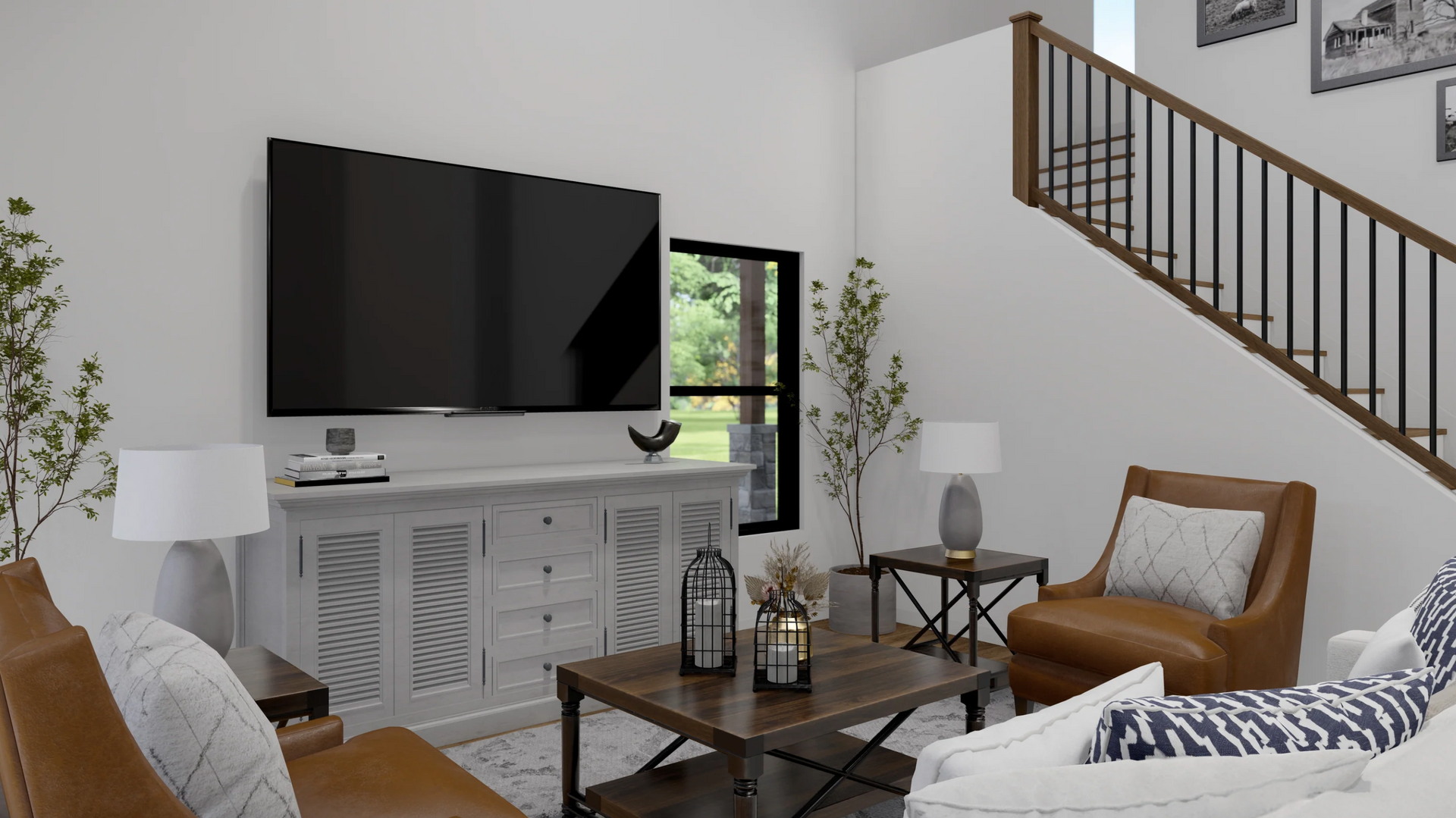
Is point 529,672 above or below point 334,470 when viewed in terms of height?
below

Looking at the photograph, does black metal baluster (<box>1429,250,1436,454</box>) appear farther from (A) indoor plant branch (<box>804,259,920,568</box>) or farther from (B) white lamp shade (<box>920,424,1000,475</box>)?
(A) indoor plant branch (<box>804,259,920,568</box>)

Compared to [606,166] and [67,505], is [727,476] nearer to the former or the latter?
[606,166]

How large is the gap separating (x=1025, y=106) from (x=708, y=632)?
11.0ft

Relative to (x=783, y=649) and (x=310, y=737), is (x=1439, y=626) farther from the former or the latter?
(x=310, y=737)

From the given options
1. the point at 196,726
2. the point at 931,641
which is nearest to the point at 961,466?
the point at 931,641

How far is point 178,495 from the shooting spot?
236cm

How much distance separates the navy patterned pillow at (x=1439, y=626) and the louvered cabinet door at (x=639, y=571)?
8.79ft

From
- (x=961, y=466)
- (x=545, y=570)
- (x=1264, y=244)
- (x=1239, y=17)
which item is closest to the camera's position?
(x=545, y=570)

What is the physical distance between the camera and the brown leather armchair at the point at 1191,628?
10.5 feet

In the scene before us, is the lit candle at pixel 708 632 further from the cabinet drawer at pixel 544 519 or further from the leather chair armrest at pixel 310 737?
the cabinet drawer at pixel 544 519

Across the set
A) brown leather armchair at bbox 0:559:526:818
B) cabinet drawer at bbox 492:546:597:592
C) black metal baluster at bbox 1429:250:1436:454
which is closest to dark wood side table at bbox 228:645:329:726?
brown leather armchair at bbox 0:559:526:818

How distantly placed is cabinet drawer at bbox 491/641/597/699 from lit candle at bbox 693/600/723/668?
1.09 metres

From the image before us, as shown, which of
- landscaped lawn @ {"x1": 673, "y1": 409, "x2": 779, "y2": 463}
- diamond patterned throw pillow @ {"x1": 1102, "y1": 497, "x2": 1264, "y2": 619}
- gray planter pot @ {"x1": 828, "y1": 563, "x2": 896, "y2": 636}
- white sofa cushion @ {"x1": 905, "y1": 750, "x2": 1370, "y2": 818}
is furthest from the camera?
landscaped lawn @ {"x1": 673, "y1": 409, "x2": 779, "y2": 463}

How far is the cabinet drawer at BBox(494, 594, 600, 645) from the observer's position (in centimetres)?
373
